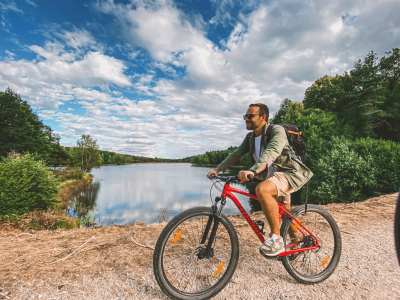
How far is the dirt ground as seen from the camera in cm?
227

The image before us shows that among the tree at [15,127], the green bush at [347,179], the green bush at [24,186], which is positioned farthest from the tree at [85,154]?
the green bush at [347,179]

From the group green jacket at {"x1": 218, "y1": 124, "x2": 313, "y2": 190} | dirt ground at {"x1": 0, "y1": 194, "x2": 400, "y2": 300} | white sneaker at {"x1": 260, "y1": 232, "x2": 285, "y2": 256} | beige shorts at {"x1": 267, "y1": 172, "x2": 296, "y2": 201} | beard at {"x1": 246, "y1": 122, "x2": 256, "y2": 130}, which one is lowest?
dirt ground at {"x1": 0, "y1": 194, "x2": 400, "y2": 300}

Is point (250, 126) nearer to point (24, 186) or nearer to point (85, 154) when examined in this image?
point (24, 186)

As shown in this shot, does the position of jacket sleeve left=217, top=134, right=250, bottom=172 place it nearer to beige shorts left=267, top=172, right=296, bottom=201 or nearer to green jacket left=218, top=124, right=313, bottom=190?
green jacket left=218, top=124, right=313, bottom=190

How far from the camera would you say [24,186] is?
28.5 feet

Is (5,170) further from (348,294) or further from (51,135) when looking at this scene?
(51,135)

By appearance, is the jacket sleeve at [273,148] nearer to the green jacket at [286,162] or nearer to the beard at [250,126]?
the green jacket at [286,162]

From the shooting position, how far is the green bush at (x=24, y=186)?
7.82 m

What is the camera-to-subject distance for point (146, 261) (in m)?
2.91

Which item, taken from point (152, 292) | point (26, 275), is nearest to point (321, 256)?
point (152, 292)

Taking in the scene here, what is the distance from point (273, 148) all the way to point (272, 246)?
111 cm

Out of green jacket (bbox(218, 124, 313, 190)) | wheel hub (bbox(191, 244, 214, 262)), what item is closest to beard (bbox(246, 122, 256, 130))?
green jacket (bbox(218, 124, 313, 190))

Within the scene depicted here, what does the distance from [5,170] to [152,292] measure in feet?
31.2

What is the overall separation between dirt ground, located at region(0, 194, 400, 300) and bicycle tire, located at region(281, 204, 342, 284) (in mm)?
123
